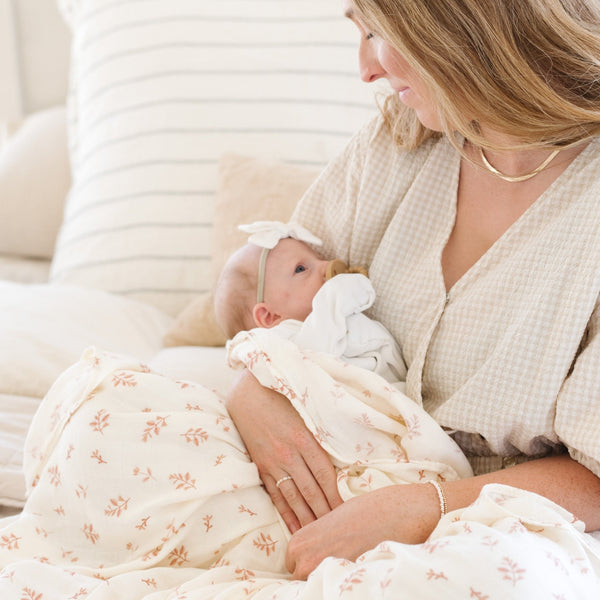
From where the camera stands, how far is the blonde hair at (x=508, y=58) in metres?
1.24

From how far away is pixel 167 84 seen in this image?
226 cm

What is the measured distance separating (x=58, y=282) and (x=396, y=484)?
1354 millimetres

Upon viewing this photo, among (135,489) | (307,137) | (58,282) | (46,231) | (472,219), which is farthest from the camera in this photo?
(46,231)

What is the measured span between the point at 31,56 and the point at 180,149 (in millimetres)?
1312

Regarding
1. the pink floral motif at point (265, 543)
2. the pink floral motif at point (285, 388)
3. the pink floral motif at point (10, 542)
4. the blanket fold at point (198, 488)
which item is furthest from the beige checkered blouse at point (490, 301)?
the pink floral motif at point (10, 542)

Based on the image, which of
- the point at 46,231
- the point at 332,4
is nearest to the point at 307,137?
the point at 332,4

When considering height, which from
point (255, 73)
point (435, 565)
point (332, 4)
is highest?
point (332, 4)

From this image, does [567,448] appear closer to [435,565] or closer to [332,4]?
[435,565]

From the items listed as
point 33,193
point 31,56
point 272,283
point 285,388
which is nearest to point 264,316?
point 272,283

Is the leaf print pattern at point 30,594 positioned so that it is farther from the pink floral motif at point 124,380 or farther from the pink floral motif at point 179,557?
the pink floral motif at point 124,380

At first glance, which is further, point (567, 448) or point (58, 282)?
point (58, 282)

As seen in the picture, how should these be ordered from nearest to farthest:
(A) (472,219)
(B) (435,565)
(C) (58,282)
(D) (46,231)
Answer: (B) (435,565)
(A) (472,219)
(C) (58,282)
(D) (46,231)

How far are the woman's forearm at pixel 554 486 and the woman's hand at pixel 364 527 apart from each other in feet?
0.14

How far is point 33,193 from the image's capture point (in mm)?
2639
